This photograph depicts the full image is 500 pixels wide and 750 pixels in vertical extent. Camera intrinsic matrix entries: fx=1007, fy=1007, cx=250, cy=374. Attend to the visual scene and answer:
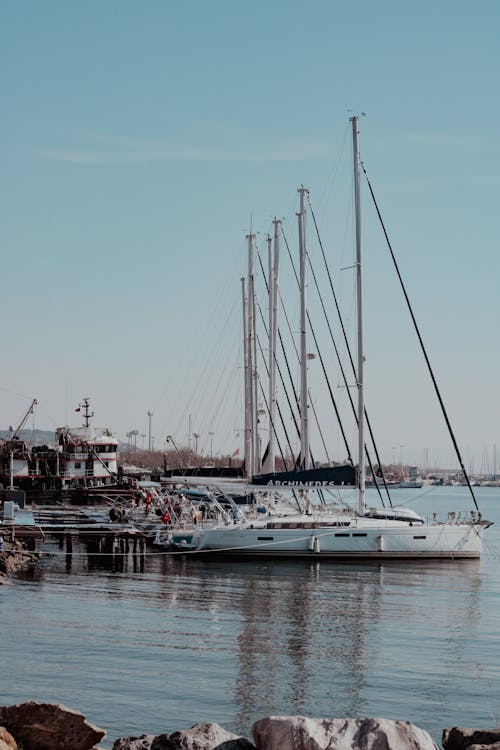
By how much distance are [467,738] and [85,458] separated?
226 ft

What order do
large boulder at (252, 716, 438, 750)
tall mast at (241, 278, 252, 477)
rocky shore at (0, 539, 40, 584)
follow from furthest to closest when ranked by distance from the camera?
tall mast at (241, 278, 252, 477) < rocky shore at (0, 539, 40, 584) < large boulder at (252, 716, 438, 750)

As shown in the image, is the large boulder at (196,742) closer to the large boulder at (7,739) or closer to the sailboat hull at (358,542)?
the large boulder at (7,739)

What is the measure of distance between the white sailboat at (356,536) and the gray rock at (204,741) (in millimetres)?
29506

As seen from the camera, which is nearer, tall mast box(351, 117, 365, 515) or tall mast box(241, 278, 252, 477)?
tall mast box(351, 117, 365, 515)

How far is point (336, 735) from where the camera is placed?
43.4 ft

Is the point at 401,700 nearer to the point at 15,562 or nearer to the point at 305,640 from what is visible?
the point at 305,640

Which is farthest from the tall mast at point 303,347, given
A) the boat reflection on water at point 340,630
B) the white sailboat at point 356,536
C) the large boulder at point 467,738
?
the large boulder at point 467,738

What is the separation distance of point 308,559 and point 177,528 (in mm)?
7931

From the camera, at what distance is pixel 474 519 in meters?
44.4

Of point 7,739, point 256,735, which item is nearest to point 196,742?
point 256,735

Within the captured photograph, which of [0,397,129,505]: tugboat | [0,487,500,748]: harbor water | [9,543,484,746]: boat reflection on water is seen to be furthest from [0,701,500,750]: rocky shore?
[0,397,129,505]: tugboat

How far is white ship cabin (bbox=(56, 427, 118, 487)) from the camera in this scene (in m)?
81.4

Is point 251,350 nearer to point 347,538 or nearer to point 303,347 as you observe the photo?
point 303,347

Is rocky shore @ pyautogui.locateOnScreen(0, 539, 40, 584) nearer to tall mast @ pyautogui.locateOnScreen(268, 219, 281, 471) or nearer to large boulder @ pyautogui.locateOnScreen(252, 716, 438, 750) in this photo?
tall mast @ pyautogui.locateOnScreen(268, 219, 281, 471)
